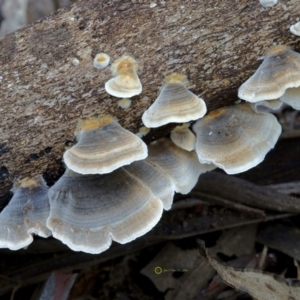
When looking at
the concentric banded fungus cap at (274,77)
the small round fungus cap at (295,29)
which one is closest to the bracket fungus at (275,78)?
the concentric banded fungus cap at (274,77)

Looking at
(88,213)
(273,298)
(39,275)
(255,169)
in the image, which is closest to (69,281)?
(39,275)

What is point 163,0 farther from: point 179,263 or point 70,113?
point 179,263

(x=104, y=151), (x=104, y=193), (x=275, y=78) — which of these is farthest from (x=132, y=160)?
(x=275, y=78)

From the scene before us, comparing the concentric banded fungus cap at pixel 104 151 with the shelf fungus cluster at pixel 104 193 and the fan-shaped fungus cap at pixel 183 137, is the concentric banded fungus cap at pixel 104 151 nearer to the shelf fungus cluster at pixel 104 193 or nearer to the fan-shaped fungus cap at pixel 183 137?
the shelf fungus cluster at pixel 104 193

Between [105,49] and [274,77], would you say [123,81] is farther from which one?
[274,77]

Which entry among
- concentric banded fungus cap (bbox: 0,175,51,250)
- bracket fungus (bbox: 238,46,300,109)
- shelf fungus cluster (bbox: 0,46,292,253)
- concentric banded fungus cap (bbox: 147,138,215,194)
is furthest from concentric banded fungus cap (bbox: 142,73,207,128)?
concentric banded fungus cap (bbox: 0,175,51,250)

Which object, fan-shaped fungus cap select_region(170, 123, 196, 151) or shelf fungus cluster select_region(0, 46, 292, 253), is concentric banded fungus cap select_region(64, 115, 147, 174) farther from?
fan-shaped fungus cap select_region(170, 123, 196, 151)
